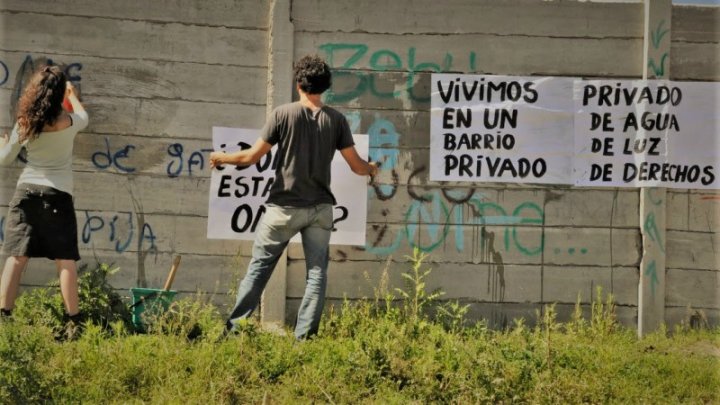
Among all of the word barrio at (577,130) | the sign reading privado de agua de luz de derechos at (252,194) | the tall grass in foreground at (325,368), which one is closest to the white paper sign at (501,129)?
the word barrio at (577,130)

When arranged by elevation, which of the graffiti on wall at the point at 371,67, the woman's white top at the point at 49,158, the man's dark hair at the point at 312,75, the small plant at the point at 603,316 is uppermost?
the graffiti on wall at the point at 371,67

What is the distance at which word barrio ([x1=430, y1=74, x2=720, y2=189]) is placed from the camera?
6590mm

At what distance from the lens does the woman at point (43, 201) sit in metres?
5.52

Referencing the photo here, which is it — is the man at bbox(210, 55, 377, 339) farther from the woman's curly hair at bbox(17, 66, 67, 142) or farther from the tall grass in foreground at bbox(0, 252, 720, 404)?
the woman's curly hair at bbox(17, 66, 67, 142)

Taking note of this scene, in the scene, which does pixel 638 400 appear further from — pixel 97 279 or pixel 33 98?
pixel 33 98

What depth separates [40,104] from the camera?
Result: 5512 mm

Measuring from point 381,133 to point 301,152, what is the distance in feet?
3.64

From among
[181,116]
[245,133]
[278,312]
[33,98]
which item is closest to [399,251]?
[278,312]

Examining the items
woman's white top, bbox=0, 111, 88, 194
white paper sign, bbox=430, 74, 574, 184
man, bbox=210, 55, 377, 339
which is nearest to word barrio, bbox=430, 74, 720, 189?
white paper sign, bbox=430, 74, 574, 184

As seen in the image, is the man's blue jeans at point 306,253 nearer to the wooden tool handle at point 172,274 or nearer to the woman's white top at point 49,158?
the wooden tool handle at point 172,274

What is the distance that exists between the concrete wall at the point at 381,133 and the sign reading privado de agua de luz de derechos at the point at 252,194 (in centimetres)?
9

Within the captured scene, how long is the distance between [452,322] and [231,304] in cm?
167

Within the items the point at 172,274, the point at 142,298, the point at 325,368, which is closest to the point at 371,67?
the point at 172,274

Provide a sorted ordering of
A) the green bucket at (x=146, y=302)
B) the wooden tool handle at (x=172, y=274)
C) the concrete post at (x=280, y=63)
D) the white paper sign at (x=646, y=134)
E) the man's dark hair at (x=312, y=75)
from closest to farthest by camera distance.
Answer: the man's dark hair at (x=312, y=75), the green bucket at (x=146, y=302), the wooden tool handle at (x=172, y=274), the concrete post at (x=280, y=63), the white paper sign at (x=646, y=134)
